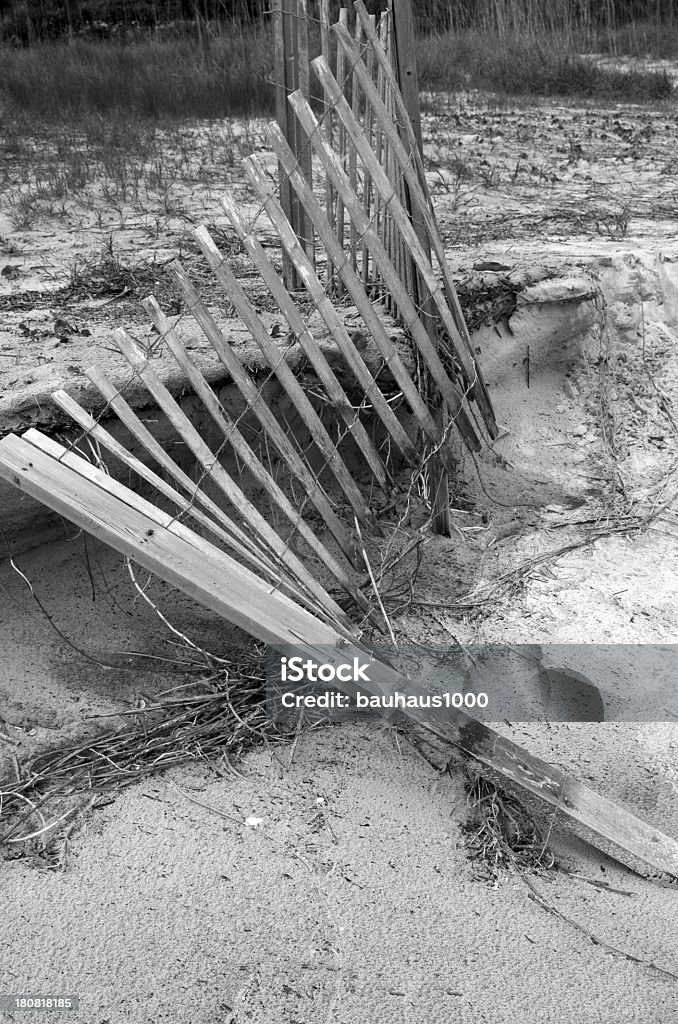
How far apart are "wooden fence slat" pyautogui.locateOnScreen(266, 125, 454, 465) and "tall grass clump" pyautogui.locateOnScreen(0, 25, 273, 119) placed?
12.3 ft

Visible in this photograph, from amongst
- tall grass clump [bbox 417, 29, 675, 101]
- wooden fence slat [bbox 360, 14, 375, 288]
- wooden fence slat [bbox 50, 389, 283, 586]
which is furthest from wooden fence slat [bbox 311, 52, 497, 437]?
tall grass clump [bbox 417, 29, 675, 101]

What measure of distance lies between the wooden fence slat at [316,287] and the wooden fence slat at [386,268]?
0.36 feet

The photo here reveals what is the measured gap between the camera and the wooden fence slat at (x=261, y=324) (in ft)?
7.84

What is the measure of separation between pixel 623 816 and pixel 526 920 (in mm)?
387

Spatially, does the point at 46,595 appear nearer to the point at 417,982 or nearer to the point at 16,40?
the point at 417,982

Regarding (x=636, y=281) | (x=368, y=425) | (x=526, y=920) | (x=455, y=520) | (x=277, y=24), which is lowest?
(x=526, y=920)

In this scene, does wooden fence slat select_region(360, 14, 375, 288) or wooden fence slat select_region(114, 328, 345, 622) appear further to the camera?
wooden fence slat select_region(360, 14, 375, 288)

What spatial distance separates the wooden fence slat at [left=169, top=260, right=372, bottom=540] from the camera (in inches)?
92.8

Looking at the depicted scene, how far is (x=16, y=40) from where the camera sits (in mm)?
9703

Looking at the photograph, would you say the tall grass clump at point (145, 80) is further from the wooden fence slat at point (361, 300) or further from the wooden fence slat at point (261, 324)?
the wooden fence slat at point (261, 324)

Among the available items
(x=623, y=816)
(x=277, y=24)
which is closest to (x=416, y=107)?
(x=277, y=24)

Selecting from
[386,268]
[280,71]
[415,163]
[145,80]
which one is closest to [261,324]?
[386,268]

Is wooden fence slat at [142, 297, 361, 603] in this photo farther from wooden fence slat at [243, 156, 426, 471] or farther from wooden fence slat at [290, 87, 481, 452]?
wooden fence slat at [290, 87, 481, 452]

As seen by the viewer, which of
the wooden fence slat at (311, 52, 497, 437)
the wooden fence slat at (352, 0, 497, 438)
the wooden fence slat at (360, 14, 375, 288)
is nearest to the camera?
the wooden fence slat at (311, 52, 497, 437)
